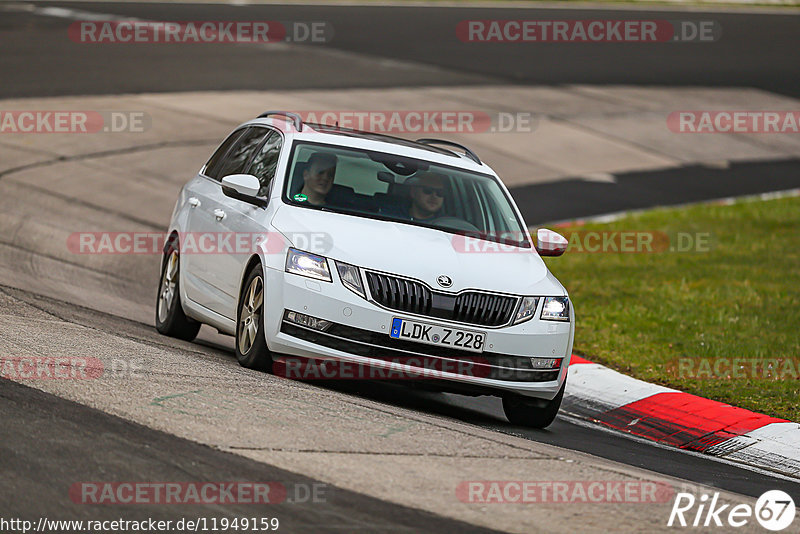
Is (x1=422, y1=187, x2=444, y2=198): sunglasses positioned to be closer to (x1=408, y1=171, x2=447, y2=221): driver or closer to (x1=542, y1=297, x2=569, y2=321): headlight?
(x1=408, y1=171, x2=447, y2=221): driver

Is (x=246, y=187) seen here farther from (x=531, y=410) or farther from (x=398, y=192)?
(x=531, y=410)

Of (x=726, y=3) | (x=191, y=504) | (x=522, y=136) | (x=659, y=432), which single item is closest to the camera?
(x=191, y=504)

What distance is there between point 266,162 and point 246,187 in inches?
24.2

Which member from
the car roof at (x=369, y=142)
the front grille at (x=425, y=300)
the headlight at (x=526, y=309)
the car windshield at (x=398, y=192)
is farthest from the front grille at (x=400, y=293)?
the car roof at (x=369, y=142)

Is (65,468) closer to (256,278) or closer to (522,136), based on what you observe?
(256,278)

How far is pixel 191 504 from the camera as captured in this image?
Result: 5363 mm

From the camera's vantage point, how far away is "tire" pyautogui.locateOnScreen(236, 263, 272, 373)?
8.16 meters

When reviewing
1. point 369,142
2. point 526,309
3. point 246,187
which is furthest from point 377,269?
point 369,142

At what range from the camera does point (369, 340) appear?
7828 millimetres

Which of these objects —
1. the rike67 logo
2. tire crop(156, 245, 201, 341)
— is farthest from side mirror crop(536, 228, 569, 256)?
the rike67 logo

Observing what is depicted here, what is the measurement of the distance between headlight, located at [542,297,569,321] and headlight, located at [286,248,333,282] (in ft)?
4.63

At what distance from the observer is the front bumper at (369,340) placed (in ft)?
25.6

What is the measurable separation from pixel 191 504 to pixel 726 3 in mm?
44349

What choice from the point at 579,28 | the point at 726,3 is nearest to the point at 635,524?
the point at 579,28
